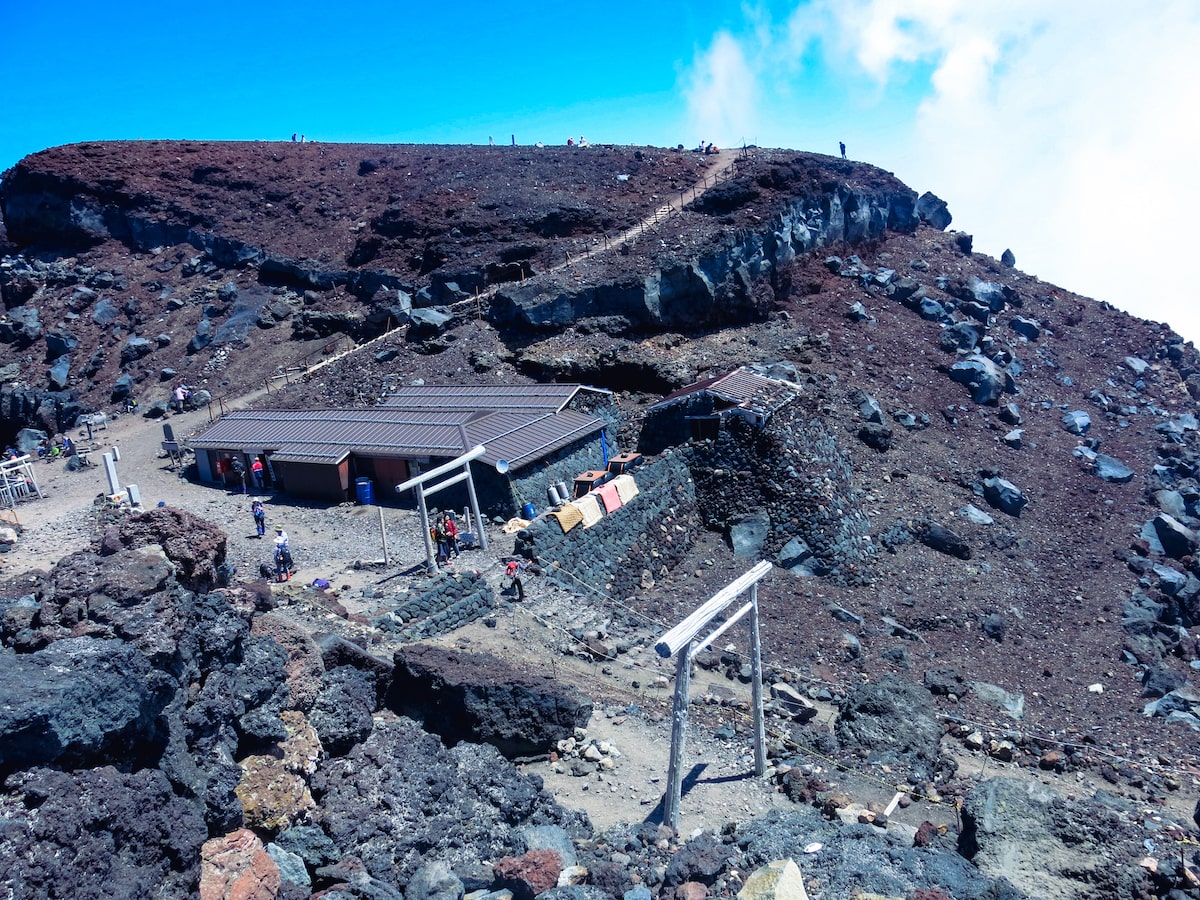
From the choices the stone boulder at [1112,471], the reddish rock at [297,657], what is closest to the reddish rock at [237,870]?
the reddish rock at [297,657]

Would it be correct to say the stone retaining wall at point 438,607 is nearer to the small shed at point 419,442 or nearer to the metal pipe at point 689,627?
the small shed at point 419,442

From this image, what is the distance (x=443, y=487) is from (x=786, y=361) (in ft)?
51.3

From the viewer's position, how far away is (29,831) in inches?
243

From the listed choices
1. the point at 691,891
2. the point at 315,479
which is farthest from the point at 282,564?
the point at 691,891

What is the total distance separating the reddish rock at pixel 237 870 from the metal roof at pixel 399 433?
12556 millimetres

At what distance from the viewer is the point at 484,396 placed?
2669 cm

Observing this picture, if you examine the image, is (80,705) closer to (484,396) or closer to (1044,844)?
(1044,844)

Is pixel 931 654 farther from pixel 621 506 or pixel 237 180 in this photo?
pixel 237 180

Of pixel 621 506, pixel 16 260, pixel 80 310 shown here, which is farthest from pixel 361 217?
pixel 621 506

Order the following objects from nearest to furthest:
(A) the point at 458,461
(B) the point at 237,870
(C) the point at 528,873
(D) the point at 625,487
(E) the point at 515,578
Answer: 1. (B) the point at 237,870
2. (C) the point at 528,873
3. (E) the point at 515,578
4. (A) the point at 458,461
5. (D) the point at 625,487

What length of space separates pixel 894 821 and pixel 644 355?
21699 mm

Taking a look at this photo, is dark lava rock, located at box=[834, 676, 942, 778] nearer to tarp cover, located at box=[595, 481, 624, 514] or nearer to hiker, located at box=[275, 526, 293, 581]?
tarp cover, located at box=[595, 481, 624, 514]

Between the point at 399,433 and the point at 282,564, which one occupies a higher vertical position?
the point at 399,433

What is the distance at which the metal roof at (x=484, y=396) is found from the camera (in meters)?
25.3
